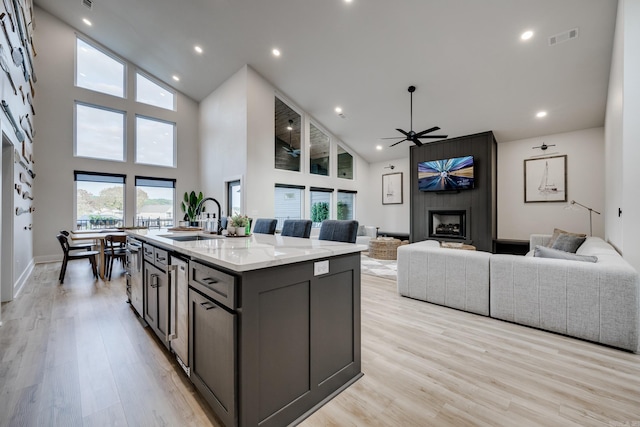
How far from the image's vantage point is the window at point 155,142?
7.43m

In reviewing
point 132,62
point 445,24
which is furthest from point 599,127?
point 132,62

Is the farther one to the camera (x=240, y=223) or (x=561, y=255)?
(x=240, y=223)

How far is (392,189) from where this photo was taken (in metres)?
8.97

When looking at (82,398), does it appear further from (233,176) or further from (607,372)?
(233,176)

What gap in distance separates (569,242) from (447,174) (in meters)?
3.30

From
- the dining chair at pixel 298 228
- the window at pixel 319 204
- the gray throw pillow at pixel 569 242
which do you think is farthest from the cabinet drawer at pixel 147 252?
the window at pixel 319 204

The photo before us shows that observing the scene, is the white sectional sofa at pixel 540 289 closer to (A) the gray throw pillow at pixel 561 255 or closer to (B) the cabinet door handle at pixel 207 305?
(A) the gray throw pillow at pixel 561 255

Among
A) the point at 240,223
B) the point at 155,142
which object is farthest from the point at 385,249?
the point at 155,142

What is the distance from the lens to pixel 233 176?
6.55 m

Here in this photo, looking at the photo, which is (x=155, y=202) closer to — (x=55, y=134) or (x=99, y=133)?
(x=99, y=133)

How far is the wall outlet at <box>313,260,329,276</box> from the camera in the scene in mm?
1559

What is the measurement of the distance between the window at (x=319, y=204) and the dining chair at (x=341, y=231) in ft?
18.1

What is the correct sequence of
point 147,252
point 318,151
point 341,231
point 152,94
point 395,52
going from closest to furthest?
point 341,231, point 147,252, point 395,52, point 152,94, point 318,151

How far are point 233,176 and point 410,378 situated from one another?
5.87 metres
